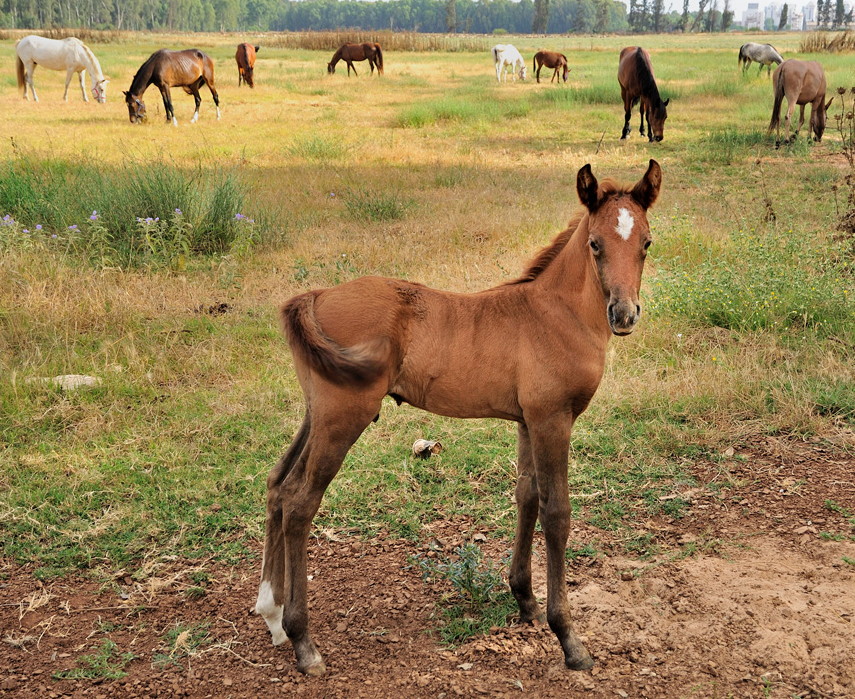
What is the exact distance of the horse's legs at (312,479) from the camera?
2631 millimetres

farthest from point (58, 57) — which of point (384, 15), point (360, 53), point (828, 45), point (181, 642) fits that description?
point (384, 15)

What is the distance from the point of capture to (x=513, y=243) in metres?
8.03

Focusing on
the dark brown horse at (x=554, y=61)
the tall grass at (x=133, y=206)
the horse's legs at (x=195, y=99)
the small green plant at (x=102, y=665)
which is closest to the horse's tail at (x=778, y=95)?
the tall grass at (x=133, y=206)

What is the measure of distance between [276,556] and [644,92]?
13.5 meters

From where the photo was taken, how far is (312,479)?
8.79ft

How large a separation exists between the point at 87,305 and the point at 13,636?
11.4 feet

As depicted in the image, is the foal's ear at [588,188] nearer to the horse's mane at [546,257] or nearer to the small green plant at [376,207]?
the horse's mane at [546,257]

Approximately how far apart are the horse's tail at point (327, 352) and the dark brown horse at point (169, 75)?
14549mm

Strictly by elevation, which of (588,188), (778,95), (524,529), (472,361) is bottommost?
(524,529)

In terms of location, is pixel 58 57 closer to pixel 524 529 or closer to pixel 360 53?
pixel 360 53

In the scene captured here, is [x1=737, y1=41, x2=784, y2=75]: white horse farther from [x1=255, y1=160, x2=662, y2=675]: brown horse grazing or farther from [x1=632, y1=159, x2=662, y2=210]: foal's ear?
[x1=255, y1=160, x2=662, y2=675]: brown horse grazing

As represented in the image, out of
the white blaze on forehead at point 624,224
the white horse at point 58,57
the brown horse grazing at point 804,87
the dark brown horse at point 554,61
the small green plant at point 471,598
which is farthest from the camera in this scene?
the dark brown horse at point 554,61

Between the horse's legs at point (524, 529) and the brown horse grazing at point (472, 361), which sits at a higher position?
the brown horse grazing at point (472, 361)

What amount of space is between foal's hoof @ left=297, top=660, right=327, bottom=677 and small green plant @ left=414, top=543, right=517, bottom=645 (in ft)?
1.62
